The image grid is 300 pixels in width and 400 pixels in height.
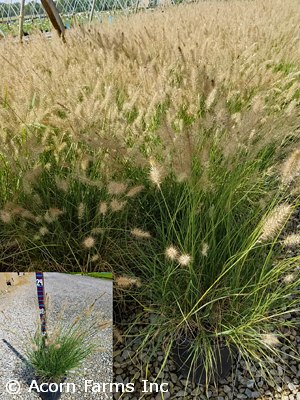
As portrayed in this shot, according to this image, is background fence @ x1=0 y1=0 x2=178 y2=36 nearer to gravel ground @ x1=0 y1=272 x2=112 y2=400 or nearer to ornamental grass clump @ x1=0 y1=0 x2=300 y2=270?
ornamental grass clump @ x1=0 y1=0 x2=300 y2=270

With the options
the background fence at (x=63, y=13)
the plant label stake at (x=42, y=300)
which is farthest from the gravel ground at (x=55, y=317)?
the background fence at (x=63, y=13)

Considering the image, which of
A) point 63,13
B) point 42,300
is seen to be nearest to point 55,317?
point 42,300

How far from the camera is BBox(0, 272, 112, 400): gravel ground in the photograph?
1.44 meters

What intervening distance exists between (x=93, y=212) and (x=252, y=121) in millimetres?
810

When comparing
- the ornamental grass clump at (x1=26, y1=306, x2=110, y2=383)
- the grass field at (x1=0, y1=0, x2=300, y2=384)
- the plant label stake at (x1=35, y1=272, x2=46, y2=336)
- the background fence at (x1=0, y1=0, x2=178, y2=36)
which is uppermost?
the background fence at (x1=0, y1=0, x2=178, y2=36)

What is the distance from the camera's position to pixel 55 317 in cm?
154

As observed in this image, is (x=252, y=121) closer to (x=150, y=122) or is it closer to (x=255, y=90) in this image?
(x=150, y=122)

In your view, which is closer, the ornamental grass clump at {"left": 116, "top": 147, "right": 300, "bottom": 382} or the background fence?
the ornamental grass clump at {"left": 116, "top": 147, "right": 300, "bottom": 382}

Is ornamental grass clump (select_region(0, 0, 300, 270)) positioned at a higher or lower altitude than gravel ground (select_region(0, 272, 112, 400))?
higher

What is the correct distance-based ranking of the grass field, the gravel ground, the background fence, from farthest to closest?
the background fence
the grass field
the gravel ground

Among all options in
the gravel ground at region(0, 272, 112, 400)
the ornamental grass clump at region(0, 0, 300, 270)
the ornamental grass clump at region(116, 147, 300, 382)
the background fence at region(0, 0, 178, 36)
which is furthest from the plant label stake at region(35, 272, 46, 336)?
the background fence at region(0, 0, 178, 36)

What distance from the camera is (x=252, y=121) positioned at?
1.58 meters

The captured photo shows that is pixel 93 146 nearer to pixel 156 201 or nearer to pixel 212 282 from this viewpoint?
pixel 156 201

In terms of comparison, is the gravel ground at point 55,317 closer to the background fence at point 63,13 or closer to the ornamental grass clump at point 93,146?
the ornamental grass clump at point 93,146
